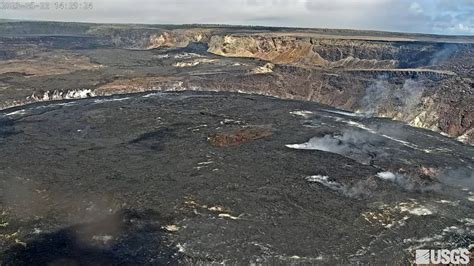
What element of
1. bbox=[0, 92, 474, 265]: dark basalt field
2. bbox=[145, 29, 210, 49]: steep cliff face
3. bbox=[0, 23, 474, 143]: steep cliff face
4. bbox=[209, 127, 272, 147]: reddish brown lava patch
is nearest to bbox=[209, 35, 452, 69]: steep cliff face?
bbox=[0, 23, 474, 143]: steep cliff face

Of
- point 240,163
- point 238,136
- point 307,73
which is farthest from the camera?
point 307,73

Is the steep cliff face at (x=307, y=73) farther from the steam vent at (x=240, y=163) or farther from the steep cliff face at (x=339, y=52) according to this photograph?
the steam vent at (x=240, y=163)

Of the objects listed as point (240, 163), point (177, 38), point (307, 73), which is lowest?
point (240, 163)

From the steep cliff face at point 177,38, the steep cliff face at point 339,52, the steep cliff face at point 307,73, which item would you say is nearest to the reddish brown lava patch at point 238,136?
the steep cliff face at point 307,73

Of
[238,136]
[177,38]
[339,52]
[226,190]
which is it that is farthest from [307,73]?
[177,38]

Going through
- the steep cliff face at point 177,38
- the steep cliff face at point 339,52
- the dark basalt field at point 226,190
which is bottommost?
the dark basalt field at point 226,190

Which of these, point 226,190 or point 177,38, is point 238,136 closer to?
point 226,190

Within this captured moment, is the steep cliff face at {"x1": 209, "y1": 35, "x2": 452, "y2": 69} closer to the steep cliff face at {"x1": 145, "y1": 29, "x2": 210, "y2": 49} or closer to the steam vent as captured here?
the steam vent
